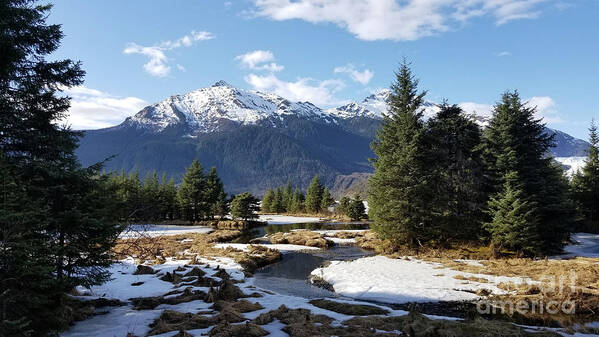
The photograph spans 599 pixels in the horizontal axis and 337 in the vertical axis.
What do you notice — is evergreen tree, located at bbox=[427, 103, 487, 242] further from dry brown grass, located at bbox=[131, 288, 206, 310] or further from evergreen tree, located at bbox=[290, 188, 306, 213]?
evergreen tree, located at bbox=[290, 188, 306, 213]

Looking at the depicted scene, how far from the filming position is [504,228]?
23344 mm

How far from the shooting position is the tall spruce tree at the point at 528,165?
25.6 metres

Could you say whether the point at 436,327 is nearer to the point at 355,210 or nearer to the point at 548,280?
the point at 548,280

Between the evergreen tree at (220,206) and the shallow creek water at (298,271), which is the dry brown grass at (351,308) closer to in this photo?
the shallow creek water at (298,271)

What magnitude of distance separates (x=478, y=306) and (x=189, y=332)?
11243 mm

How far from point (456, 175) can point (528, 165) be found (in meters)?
5.58

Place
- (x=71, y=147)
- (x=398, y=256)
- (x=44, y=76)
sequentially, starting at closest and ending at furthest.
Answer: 1. (x=71, y=147)
2. (x=44, y=76)
3. (x=398, y=256)

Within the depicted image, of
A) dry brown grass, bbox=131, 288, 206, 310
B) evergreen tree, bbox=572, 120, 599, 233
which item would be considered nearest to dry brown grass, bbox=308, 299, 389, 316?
dry brown grass, bbox=131, 288, 206, 310

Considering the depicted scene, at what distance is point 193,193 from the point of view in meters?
65.9

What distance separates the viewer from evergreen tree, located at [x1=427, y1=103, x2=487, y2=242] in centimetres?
2667

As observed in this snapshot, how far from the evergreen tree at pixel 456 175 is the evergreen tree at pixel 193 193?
4849cm

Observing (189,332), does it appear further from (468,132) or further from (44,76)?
(468,132)

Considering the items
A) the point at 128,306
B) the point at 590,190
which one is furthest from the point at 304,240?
the point at 590,190

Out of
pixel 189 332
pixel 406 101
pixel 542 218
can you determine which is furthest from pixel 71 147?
pixel 542 218
